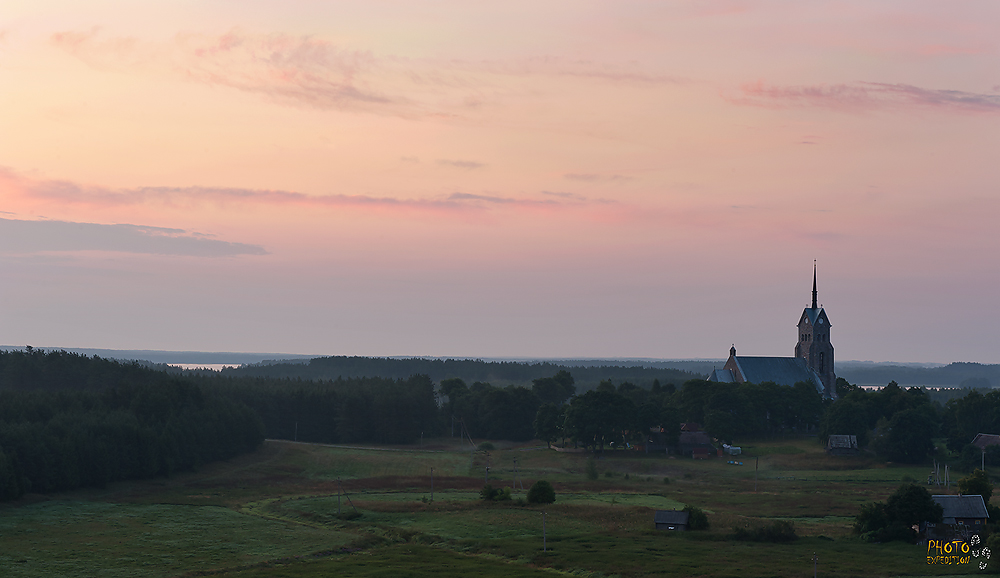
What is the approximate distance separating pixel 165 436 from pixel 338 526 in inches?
2091

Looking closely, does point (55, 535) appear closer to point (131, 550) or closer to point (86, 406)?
point (131, 550)

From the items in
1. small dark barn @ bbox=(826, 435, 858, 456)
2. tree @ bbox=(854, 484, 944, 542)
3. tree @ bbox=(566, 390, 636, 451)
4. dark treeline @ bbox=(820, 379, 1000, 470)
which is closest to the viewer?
tree @ bbox=(854, 484, 944, 542)

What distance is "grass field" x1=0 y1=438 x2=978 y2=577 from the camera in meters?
71.4

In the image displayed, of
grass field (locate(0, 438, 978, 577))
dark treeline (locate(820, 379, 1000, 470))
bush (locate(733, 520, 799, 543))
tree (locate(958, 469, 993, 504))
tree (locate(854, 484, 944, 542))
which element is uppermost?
dark treeline (locate(820, 379, 1000, 470))

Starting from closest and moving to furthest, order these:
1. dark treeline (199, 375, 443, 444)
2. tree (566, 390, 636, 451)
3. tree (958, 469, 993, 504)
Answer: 1. tree (958, 469, 993, 504)
2. tree (566, 390, 636, 451)
3. dark treeline (199, 375, 443, 444)

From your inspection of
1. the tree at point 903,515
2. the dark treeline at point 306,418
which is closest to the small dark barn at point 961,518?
the tree at point 903,515

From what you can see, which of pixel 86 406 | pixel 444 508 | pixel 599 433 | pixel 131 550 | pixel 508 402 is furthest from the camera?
pixel 508 402

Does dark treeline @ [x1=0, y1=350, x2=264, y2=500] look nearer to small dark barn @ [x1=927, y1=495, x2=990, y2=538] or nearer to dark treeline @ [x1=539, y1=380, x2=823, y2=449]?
dark treeline @ [x1=539, y1=380, x2=823, y2=449]

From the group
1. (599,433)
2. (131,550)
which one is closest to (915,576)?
(131,550)

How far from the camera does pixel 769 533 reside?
82000mm

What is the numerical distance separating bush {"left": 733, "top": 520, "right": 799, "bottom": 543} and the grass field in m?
1.67

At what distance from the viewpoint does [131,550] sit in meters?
78.8

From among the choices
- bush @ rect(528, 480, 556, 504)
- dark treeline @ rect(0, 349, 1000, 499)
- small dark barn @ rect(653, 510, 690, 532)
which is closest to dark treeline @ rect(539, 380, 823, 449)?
dark treeline @ rect(0, 349, 1000, 499)

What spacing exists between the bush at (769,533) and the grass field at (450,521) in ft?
5.48
